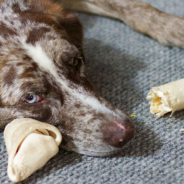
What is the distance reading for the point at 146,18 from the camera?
2191 mm

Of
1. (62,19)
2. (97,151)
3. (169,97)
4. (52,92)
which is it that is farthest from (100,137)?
(62,19)

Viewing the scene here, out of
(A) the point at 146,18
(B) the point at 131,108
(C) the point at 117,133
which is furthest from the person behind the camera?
(A) the point at 146,18

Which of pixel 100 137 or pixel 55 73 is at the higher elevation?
pixel 55 73

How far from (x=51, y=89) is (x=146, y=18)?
3.96 feet

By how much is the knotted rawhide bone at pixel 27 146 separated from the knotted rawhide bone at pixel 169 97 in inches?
25.1

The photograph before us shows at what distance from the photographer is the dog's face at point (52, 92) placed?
138 cm

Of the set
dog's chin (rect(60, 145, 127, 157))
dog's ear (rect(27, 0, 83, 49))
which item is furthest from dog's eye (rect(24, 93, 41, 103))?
dog's ear (rect(27, 0, 83, 49))

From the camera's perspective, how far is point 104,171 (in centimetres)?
136

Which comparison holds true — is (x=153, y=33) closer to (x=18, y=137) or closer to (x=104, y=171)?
(x=104, y=171)

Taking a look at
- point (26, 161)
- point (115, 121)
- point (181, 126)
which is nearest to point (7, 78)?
point (26, 161)

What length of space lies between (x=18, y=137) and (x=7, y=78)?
1.13 feet

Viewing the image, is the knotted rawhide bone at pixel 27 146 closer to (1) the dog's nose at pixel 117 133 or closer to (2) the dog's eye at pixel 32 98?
(2) the dog's eye at pixel 32 98

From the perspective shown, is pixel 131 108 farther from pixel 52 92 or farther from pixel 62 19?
pixel 62 19

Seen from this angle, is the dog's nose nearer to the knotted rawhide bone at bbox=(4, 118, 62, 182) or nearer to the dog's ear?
the knotted rawhide bone at bbox=(4, 118, 62, 182)
